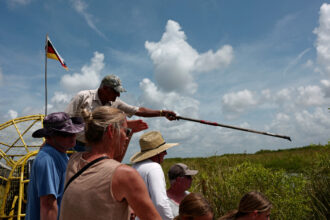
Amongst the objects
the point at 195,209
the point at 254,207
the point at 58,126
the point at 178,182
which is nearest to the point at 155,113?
the point at 178,182

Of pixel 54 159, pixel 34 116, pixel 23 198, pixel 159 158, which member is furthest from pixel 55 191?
pixel 34 116

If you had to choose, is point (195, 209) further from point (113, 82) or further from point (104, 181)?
point (113, 82)

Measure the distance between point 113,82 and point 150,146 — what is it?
0.95 metres

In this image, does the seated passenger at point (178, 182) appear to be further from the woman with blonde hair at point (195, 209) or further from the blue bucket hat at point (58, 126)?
the blue bucket hat at point (58, 126)

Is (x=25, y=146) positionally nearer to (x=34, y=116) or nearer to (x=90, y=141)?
(x=34, y=116)

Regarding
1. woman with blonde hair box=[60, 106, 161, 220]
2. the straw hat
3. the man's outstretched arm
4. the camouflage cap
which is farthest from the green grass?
woman with blonde hair box=[60, 106, 161, 220]

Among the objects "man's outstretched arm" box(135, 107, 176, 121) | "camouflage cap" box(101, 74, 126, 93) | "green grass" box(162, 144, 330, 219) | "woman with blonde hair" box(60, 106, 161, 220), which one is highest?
"camouflage cap" box(101, 74, 126, 93)

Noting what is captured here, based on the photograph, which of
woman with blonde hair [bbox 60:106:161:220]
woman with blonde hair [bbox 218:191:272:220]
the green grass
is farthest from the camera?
the green grass

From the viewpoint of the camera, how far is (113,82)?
4.01 meters

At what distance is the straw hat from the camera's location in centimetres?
356

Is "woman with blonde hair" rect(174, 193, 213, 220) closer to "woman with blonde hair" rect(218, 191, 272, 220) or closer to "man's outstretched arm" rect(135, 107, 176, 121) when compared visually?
"woman with blonde hair" rect(218, 191, 272, 220)

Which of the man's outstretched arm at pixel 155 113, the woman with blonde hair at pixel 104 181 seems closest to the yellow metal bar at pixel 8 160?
the man's outstretched arm at pixel 155 113

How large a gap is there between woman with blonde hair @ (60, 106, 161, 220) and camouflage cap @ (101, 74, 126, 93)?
2159 mm

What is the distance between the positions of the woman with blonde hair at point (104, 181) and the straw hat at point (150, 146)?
5.48 ft
